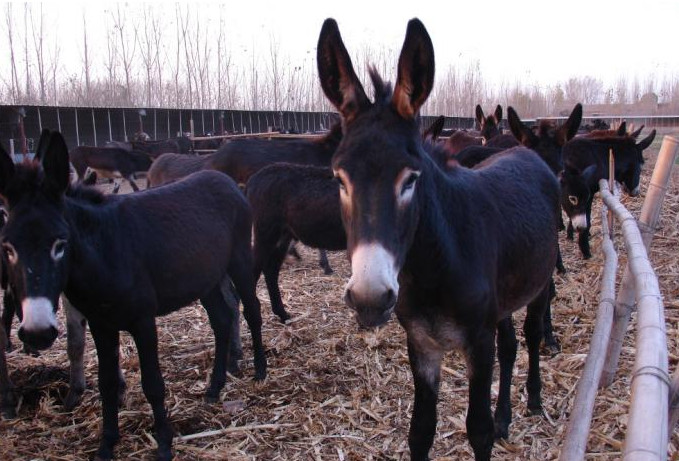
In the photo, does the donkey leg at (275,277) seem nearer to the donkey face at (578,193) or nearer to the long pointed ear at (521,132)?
the long pointed ear at (521,132)

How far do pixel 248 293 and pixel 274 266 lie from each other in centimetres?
148

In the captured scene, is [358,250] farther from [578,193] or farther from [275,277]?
[578,193]

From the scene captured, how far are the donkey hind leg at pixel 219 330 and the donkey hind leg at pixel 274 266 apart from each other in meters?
1.24

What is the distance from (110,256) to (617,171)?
9.67 metres

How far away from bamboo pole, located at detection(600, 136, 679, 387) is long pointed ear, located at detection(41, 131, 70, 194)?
3.65 m

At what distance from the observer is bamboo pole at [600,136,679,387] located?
3.53 meters

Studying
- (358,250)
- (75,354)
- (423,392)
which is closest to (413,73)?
(358,250)

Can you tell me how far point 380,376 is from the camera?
4.41m

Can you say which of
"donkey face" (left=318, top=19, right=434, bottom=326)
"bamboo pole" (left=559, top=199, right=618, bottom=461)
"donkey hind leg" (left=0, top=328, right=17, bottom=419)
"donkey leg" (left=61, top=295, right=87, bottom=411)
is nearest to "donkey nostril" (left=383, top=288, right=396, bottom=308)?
"donkey face" (left=318, top=19, right=434, bottom=326)

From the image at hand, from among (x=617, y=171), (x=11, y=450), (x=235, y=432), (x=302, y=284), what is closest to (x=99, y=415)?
(x=11, y=450)

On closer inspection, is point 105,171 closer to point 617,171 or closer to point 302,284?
point 302,284

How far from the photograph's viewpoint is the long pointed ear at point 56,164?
298 centimetres

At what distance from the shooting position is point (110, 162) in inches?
647

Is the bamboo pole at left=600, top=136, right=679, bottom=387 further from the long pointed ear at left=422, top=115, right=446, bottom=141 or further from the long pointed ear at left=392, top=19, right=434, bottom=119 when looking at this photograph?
the long pointed ear at left=392, top=19, right=434, bottom=119
